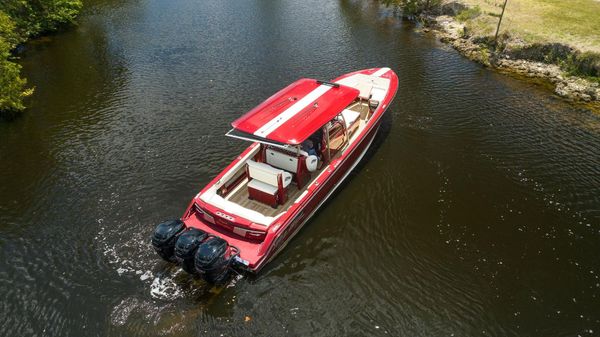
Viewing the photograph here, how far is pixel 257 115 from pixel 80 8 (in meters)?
33.4

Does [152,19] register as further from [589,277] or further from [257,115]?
[589,277]

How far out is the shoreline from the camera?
2353 centimetres

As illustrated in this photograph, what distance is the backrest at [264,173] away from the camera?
552 inches

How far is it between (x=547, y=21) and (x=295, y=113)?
26213 mm

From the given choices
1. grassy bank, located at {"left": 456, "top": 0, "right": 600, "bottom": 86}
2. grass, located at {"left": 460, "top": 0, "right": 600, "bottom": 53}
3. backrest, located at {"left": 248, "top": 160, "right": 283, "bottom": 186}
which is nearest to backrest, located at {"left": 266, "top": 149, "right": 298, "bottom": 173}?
backrest, located at {"left": 248, "top": 160, "right": 283, "bottom": 186}

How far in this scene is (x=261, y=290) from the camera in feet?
42.2

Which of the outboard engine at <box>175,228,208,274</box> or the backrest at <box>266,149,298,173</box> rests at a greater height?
the backrest at <box>266,149,298,173</box>

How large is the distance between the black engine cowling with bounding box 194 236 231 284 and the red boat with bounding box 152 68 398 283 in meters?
0.03

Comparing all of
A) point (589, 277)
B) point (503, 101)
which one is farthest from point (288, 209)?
point (503, 101)

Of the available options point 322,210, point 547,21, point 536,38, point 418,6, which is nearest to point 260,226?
point 322,210

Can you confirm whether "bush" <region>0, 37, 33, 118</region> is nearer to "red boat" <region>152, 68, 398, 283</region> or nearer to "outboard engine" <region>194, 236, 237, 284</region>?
"red boat" <region>152, 68, 398, 283</region>

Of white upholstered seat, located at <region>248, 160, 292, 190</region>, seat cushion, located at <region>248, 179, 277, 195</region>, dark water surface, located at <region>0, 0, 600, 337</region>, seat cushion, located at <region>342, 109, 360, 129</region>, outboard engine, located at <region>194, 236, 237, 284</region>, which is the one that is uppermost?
seat cushion, located at <region>342, 109, 360, 129</region>

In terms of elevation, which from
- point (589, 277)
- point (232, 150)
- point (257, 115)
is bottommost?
point (589, 277)

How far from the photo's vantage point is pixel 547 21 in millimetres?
29672
